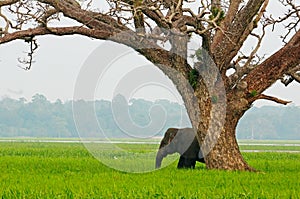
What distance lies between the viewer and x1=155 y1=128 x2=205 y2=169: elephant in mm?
19578

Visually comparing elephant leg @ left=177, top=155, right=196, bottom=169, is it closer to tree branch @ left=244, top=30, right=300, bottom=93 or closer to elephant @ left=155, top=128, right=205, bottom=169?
elephant @ left=155, top=128, right=205, bottom=169

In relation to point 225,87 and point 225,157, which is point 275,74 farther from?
point 225,157

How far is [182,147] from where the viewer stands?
1994 cm

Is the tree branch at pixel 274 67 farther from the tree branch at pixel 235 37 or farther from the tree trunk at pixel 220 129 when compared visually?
the tree branch at pixel 235 37

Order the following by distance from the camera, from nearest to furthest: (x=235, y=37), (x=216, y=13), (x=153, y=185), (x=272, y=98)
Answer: (x=153, y=185)
(x=216, y=13)
(x=272, y=98)
(x=235, y=37)

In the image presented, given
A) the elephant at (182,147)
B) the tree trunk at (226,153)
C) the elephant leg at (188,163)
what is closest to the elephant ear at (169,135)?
the elephant at (182,147)

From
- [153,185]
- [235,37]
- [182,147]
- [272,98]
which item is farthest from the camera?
[182,147]

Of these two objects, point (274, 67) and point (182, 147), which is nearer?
point (274, 67)

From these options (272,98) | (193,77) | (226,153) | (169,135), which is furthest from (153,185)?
(169,135)

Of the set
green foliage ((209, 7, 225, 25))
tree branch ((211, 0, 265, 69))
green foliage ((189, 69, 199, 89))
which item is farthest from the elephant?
green foliage ((209, 7, 225, 25))

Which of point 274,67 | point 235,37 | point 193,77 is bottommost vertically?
point 193,77

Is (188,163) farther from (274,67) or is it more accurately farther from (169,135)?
(274,67)

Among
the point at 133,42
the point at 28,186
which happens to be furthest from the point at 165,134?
the point at 28,186

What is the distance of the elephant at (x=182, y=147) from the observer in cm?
1958
